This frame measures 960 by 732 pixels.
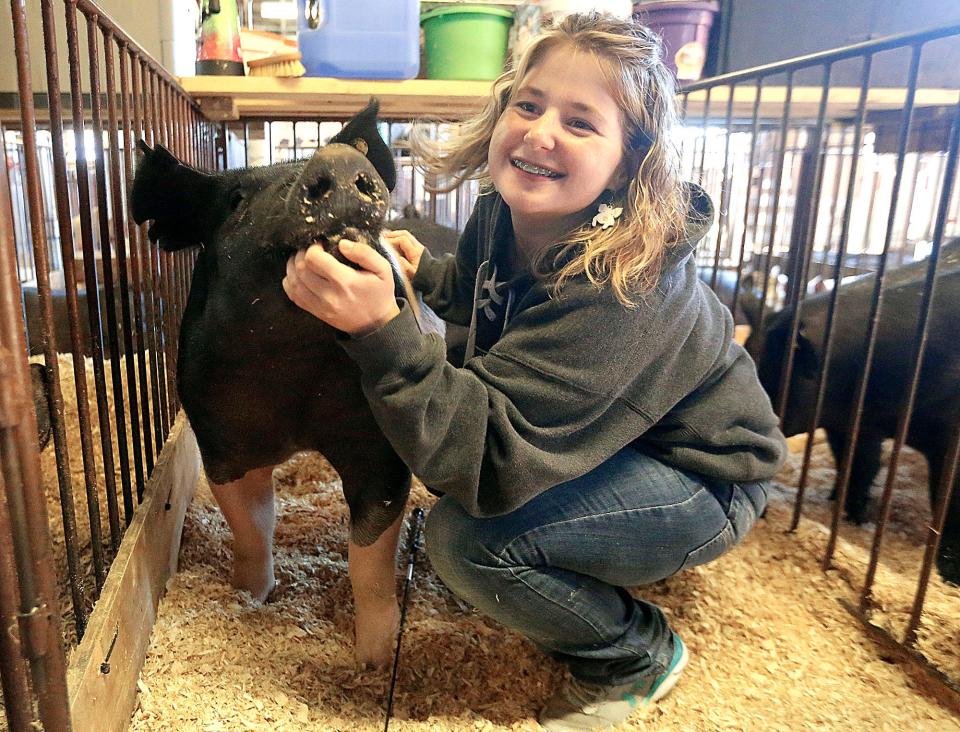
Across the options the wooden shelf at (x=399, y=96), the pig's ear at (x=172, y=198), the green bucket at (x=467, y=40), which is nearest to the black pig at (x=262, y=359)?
the pig's ear at (x=172, y=198)

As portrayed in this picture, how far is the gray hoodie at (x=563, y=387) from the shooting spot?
31.8 inches

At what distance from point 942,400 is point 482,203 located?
108cm

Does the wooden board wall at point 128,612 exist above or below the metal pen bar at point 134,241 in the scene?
below

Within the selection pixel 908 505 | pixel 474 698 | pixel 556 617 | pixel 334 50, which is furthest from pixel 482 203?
pixel 908 505

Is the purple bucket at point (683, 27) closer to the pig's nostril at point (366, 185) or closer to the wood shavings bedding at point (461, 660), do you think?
the wood shavings bedding at point (461, 660)

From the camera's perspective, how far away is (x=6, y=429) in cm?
63

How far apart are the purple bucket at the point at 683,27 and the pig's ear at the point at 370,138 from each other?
141 centimetres

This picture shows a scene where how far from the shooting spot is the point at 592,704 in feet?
3.56

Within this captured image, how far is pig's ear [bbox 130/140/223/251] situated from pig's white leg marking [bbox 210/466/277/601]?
392 millimetres

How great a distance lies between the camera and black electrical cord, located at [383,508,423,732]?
3.61 feet

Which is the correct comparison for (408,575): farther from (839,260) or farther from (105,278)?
(839,260)

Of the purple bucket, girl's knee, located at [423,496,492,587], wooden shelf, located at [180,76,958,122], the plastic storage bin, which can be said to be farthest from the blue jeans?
the purple bucket

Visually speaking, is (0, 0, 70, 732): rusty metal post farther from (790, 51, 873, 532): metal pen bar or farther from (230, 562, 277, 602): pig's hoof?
(790, 51, 873, 532): metal pen bar

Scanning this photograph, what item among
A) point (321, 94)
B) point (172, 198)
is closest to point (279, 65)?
point (321, 94)
